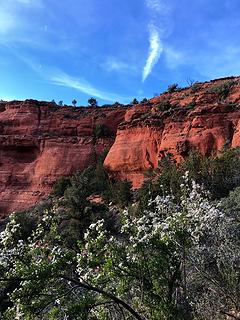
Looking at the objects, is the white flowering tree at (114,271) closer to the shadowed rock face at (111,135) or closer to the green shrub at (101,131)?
the shadowed rock face at (111,135)

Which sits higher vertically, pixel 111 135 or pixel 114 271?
pixel 111 135

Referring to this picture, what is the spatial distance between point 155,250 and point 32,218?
2370 centimetres

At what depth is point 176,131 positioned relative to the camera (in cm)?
3195

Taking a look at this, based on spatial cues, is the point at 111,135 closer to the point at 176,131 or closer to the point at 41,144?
the point at 41,144

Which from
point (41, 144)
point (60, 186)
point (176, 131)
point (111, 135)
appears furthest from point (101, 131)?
point (176, 131)

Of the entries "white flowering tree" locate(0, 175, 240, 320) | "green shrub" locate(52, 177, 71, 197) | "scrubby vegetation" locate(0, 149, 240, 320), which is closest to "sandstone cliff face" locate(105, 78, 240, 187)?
"green shrub" locate(52, 177, 71, 197)

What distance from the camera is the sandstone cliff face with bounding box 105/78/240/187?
29406mm

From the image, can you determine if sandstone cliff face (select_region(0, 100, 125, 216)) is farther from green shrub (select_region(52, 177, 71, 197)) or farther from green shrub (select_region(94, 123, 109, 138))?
green shrub (select_region(52, 177, 71, 197))

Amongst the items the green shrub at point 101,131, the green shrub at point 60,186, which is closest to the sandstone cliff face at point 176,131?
the green shrub at point 101,131

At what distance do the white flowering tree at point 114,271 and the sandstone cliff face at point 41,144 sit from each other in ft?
101

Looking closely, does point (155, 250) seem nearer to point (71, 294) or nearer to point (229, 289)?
point (71, 294)

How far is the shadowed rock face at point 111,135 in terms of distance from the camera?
30.3 m

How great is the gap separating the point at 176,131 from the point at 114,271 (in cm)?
2738

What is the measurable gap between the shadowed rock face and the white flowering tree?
21.8 meters
